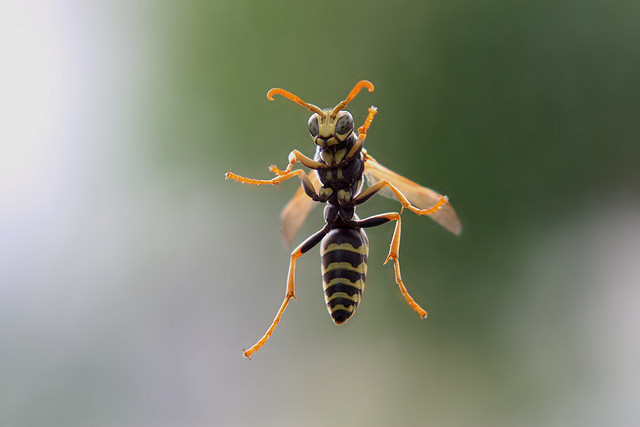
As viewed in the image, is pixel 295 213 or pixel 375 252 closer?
pixel 295 213

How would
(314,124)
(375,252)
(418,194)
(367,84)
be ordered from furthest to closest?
(375,252) < (418,194) < (314,124) < (367,84)

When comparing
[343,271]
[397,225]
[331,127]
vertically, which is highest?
[331,127]

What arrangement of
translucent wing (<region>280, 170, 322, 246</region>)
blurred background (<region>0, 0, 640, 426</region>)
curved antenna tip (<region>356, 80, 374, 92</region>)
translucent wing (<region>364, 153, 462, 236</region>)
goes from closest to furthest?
curved antenna tip (<region>356, 80, 374, 92</region>)
translucent wing (<region>364, 153, 462, 236</region>)
translucent wing (<region>280, 170, 322, 246</region>)
blurred background (<region>0, 0, 640, 426</region>)

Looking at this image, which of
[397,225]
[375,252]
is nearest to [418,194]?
[397,225]

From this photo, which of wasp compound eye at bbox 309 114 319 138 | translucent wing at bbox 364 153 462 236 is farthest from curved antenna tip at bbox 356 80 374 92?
translucent wing at bbox 364 153 462 236

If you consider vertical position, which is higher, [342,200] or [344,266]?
[342,200]

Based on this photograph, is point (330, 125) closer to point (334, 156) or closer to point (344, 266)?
point (334, 156)

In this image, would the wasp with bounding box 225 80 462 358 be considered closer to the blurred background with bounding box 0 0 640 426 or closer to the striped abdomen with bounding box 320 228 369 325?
the striped abdomen with bounding box 320 228 369 325

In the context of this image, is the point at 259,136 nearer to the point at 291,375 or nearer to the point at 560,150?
the point at 291,375
